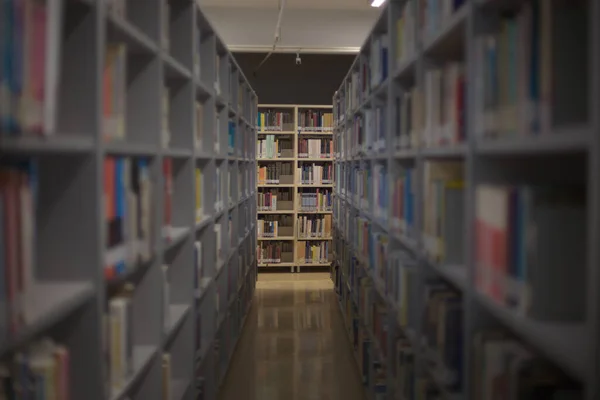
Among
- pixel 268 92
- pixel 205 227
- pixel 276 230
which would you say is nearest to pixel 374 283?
pixel 205 227

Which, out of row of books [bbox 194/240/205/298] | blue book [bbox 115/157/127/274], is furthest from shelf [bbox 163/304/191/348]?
blue book [bbox 115/157/127/274]

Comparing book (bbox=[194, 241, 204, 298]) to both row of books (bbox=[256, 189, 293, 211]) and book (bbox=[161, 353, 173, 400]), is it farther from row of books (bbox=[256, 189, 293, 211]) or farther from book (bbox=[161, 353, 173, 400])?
row of books (bbox=[256, 189, 293, 211])

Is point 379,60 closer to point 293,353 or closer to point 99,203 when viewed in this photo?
point 99,203

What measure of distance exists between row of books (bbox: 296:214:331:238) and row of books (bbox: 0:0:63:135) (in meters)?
6.68

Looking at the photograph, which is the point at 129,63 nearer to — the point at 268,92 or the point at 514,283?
the point at 514,283

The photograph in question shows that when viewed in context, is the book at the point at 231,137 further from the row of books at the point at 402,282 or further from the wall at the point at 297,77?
the wall at the point at 297,77

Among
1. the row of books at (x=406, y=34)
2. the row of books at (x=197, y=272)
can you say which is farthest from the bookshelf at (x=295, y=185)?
the row of books at (x=406, y=34)

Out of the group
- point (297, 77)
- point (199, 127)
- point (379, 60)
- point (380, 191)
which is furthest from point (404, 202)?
point (297, 77)

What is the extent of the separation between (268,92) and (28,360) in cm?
725

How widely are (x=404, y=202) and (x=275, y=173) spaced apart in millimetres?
5339

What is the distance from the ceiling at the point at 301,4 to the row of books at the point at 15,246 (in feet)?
20.1

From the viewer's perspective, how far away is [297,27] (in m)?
7.25

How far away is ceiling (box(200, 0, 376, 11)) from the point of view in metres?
6.87

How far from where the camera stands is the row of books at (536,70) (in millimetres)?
1201
